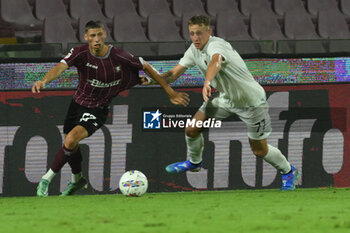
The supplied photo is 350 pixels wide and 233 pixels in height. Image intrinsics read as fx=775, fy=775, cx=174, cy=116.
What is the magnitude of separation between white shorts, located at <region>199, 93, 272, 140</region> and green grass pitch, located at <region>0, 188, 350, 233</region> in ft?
2.18

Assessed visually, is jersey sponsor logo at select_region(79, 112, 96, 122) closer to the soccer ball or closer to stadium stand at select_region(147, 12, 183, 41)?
the soccer ball

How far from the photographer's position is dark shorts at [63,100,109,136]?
26.4ft

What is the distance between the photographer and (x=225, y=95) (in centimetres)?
795

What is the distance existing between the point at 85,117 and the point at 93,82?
1.23ft

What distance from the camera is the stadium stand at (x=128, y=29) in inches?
435

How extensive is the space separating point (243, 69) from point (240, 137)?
5.06ft

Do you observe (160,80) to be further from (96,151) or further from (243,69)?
(96,151)

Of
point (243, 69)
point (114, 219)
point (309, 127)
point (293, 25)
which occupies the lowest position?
point (114, 219)

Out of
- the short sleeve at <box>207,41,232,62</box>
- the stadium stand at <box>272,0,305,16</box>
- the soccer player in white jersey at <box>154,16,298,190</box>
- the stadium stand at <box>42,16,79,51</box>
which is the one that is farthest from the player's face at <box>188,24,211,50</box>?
the stadium stand at <box>272,0,305,16</box>

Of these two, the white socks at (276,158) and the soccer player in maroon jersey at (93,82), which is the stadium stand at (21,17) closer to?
the soccer player in maroon jersey at (93,82)

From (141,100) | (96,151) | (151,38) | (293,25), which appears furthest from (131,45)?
(293,25)

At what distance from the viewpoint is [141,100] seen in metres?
9.09

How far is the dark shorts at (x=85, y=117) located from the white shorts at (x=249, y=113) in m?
1.06

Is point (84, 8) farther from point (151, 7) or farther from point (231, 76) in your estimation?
point (231, 76)
